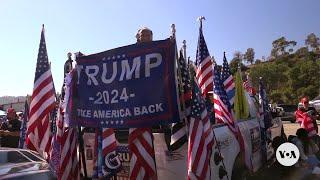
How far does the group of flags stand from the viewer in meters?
5.67

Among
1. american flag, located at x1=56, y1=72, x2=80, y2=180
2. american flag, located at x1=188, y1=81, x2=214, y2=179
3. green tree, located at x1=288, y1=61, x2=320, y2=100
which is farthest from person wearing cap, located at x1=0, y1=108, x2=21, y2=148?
green tree, located at x1=288, y1=61, x2=320, y2=100

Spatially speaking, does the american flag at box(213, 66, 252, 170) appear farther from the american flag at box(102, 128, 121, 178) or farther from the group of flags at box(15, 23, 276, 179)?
the american flag at box(102, 128, 121, 178)

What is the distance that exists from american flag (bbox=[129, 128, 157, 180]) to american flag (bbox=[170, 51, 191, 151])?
0.32 meters

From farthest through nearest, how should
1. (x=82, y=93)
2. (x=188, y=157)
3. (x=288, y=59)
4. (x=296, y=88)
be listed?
(x=288, y=59)
(x=296, y=88)
(x=82, y=93)
(x=188, y=157)

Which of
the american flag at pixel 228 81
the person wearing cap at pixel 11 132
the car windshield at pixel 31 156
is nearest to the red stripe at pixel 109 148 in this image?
the car windshield at pixel 31 156

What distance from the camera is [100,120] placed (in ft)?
20.8

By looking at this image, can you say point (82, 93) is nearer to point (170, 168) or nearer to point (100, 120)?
point (100, 120)

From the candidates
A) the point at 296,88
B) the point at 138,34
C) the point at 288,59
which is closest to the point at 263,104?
the point at 138,34

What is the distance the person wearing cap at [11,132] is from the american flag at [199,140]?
5715 mm

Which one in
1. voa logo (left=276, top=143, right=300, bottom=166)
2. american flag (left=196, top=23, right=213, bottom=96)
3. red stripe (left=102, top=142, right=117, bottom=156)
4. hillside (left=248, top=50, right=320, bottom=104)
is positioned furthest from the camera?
hillside (left=248, top=50, right=320, bottom=104)

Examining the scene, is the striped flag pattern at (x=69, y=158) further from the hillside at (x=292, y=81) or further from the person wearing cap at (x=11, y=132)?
the hillside at (x=292, y=81)

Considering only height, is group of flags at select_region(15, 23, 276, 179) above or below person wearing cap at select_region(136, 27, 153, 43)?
below

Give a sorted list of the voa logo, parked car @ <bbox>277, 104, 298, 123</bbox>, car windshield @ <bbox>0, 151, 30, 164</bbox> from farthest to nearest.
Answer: parked car @ <bbox>277, 104, 298, 123</bbox>, the voa logo, car windshield @ <bbox>0, 151, 30, 164</bbox>

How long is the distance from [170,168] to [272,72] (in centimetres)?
6215
